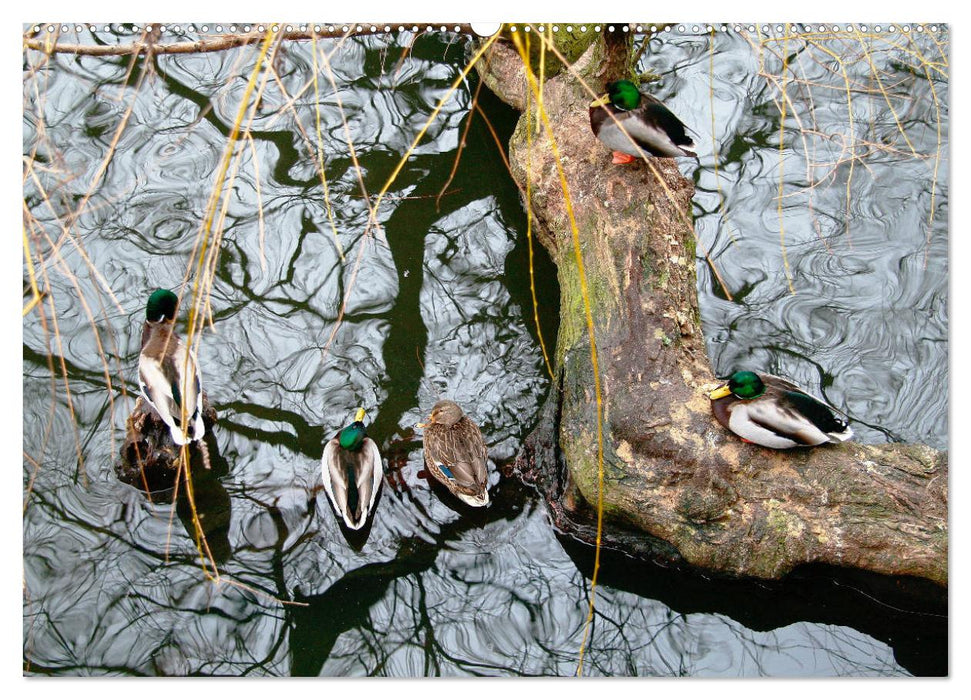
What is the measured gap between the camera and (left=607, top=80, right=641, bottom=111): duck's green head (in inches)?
134

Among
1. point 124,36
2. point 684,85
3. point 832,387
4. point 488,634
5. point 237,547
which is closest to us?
point 124,36

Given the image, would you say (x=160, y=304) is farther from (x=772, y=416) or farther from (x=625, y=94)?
(x=772, y=416)

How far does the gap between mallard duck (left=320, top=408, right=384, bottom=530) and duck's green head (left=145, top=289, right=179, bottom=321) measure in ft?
2.81

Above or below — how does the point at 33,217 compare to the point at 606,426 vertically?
above

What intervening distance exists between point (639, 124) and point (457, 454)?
4.63 ft

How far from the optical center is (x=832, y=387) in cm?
376

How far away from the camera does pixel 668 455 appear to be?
3.10m

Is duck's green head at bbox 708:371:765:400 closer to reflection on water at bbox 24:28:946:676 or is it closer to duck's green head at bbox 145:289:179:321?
reflection on water at bbox 24:28:946:676

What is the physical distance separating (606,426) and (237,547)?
140 cm

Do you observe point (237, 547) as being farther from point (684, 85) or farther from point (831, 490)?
point (684, 85)

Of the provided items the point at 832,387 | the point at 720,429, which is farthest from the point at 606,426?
the point at 832,387

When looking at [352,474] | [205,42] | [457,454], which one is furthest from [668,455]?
[205,42]

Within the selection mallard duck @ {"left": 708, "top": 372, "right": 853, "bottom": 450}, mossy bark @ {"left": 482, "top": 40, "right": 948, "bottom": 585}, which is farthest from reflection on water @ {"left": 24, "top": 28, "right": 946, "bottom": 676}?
mallard duck @ {"left": 708, "top": 372, "right": 853, "bottom": 450}

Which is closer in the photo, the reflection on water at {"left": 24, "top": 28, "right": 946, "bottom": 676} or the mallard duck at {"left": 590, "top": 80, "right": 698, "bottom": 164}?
the reflection on water at {"left": 24, "top": 28, "right": 946, "bottom": 676}
